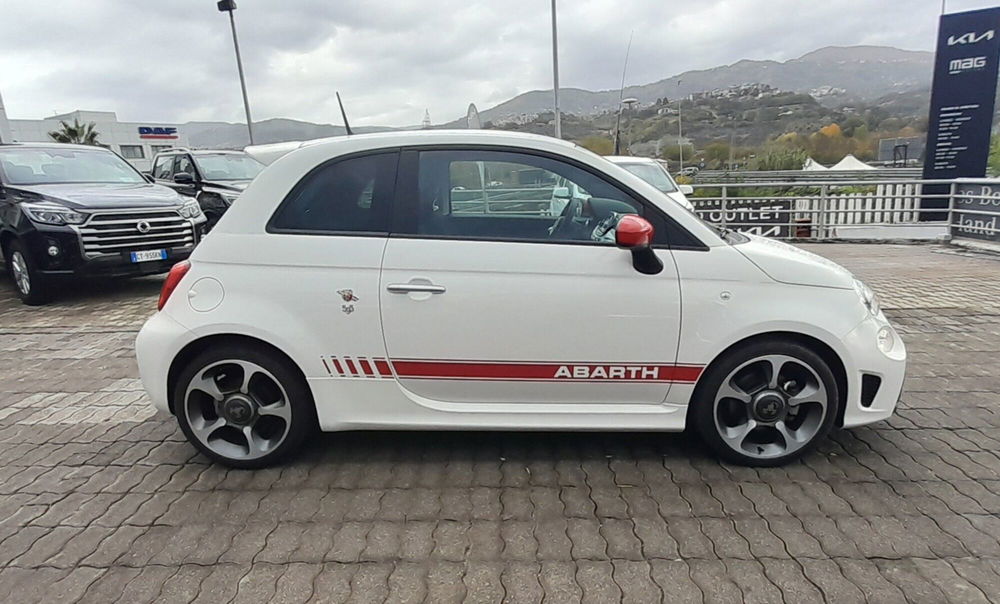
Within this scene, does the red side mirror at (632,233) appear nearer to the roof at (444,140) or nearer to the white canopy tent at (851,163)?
the roof at (444,140)

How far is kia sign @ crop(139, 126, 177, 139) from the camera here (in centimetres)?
5528

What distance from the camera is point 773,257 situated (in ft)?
8.97

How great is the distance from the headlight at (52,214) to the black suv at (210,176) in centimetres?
388

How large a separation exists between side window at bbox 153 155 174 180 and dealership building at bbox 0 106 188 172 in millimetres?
44081

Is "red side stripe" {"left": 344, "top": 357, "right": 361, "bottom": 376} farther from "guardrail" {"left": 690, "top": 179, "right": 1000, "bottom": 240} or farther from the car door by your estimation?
"guardrail" {"left": 690, "top": 179, "right": 1000, "bottom": 240}

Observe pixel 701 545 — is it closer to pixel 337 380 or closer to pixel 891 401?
pixel 891 401

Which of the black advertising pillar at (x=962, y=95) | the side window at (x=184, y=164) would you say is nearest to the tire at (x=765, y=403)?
the side window at (x=184, y=164)

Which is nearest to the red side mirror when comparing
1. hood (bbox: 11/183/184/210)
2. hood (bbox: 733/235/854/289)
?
hood (bbox: 733/235/854/289)

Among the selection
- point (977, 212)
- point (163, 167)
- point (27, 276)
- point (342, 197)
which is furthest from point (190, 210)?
point (977, 212)

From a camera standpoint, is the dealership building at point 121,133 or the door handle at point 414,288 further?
the dealership building at point 121,133

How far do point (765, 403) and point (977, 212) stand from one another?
9803 mm

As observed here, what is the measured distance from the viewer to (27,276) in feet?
21.6

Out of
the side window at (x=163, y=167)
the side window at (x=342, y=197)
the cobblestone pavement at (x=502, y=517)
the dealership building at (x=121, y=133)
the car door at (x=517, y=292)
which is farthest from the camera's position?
the dealership building at (x=121, y=133)

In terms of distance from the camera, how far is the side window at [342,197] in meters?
2.73
